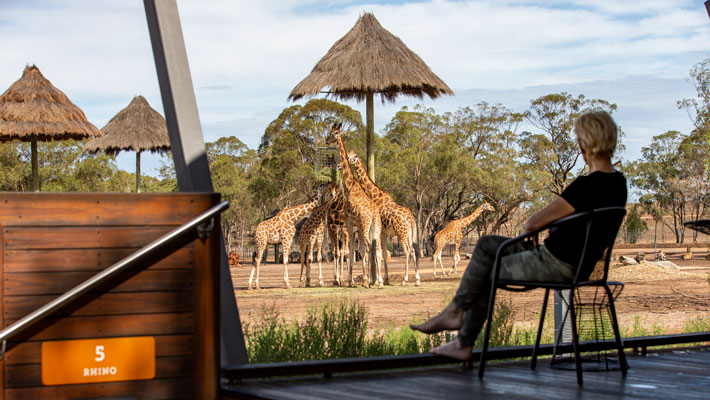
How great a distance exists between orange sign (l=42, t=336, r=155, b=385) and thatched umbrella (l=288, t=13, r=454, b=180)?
41.1 feet

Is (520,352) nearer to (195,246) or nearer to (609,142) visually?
(609,142)

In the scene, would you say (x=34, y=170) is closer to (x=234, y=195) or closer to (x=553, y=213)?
(x=553, y=213)

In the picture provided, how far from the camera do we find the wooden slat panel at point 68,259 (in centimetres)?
281

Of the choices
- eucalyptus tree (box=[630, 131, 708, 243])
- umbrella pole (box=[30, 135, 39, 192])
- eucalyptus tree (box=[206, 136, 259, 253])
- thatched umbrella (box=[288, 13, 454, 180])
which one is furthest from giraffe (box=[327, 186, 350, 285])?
eucalyptus tree (box=[630, 131, 708, 243])

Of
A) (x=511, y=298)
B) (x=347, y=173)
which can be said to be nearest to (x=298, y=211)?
(x=347, y=173)

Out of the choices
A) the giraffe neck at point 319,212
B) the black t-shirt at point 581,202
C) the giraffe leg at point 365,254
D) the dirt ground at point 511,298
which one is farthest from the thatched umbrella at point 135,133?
the black t-shirt at point 581,202

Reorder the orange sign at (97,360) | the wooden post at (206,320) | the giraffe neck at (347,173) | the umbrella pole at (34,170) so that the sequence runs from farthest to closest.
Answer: the umbrella pole at (34,170)
the giraffe neck at (347,173)
the wooden post at (206,320)
the orange sign at (97,360)

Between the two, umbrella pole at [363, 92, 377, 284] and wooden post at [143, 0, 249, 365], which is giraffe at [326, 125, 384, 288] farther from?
wooden post at [143, 0, 249, 365]

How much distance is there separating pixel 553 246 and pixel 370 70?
12307 millimetres

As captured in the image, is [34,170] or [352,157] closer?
[352,157]

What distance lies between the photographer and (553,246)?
3207mm

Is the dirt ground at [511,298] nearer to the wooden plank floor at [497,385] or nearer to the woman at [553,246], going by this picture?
the wooden plank floor at [497,385]

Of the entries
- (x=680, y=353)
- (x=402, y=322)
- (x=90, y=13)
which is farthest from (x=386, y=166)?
(x=680, y=353)

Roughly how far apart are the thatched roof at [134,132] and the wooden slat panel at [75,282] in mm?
18553
